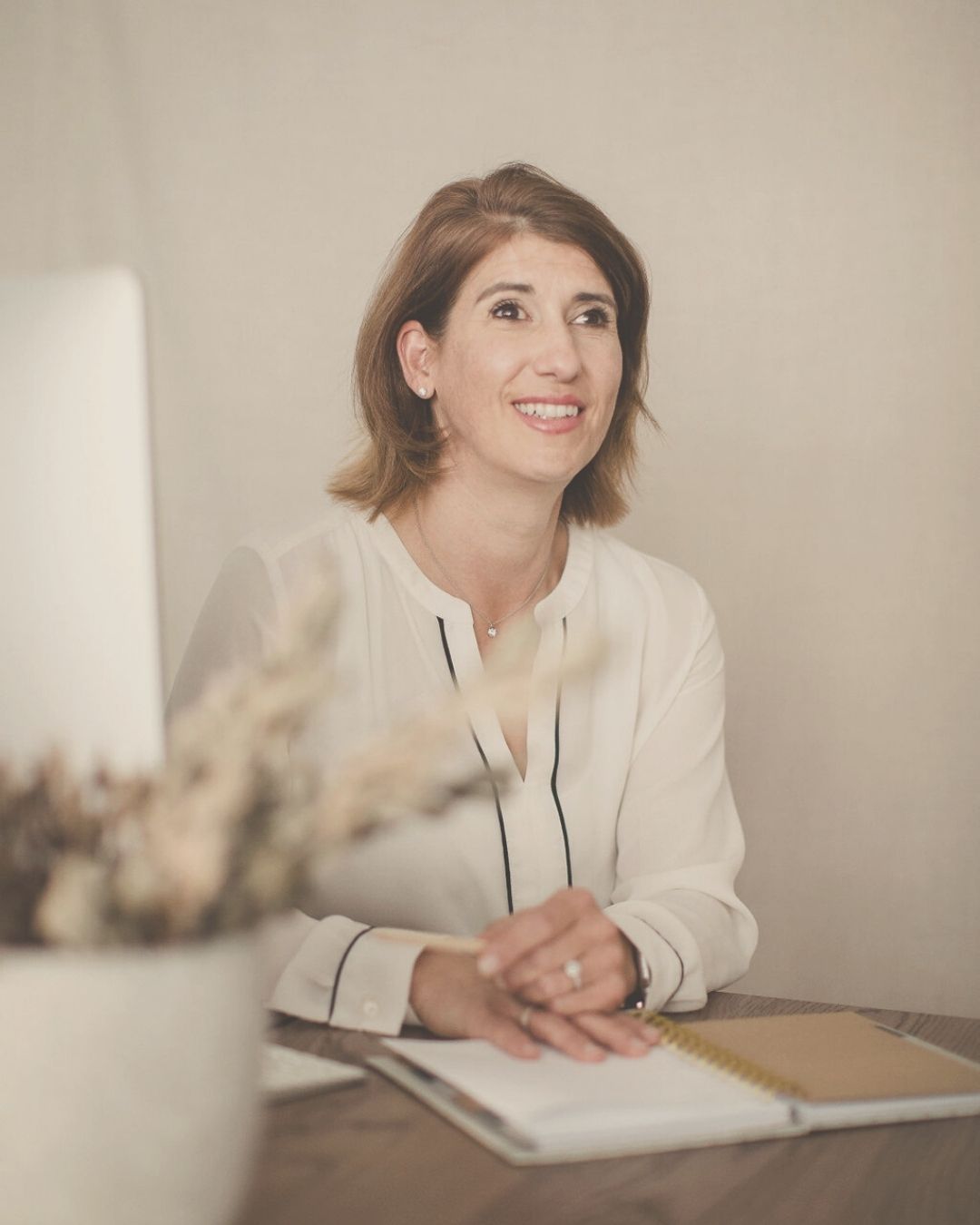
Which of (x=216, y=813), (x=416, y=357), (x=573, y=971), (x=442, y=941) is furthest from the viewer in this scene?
(x=416, y=357)

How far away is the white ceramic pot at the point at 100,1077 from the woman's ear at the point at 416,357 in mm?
1448

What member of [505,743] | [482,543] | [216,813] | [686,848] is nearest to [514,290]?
[482,543]

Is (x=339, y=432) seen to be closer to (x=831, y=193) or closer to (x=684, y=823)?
(x=831, y=193)

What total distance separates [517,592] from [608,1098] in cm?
104

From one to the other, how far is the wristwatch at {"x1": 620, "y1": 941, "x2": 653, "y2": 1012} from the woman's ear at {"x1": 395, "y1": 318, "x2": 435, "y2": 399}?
0.97 meters

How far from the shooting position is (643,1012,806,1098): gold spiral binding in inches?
35.5

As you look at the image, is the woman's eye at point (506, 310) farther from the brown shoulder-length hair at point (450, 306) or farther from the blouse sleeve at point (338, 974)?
the blouse sleeve at point (338, 974)

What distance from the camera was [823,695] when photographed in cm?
268

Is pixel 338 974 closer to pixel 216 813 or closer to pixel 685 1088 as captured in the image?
pixel 685 1088

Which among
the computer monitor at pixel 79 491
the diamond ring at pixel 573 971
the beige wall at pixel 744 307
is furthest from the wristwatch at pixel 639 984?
the beige wall at pixel 744 307

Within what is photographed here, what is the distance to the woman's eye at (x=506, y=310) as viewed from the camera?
6.05 feet

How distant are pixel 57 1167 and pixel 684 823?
3.69 feet

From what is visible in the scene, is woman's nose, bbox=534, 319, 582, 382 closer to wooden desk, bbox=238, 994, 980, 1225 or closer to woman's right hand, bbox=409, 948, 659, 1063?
woman's right hand, bbox=409, 948, 659, 1063

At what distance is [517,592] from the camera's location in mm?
1846
